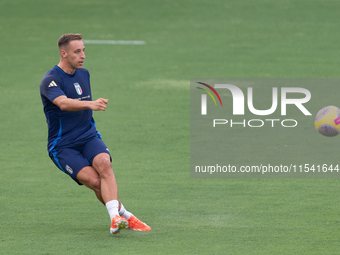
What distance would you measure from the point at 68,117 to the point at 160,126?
5311mm

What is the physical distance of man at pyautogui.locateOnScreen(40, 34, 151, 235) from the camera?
6.73 m

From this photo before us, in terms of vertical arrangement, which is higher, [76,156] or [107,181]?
[76,156]

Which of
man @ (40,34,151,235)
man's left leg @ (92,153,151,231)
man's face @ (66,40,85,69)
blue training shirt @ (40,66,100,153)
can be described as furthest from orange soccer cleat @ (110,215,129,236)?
man's face @ (66,40,85,69)

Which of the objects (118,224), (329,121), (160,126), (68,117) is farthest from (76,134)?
(160,126)

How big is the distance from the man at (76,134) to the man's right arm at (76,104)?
0.04 metres

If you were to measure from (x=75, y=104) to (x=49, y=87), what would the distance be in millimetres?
438

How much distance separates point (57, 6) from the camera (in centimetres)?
2275

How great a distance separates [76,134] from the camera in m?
6.96

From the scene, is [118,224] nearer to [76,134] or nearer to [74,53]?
[76,134]

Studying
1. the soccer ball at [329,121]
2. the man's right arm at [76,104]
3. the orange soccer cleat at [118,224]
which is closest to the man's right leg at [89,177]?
the orange soccer cleat at [118,224]

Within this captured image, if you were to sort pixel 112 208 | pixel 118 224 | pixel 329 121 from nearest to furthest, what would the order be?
1. pixel 118 224
2. pixel 112 208
3. pixel 329 121

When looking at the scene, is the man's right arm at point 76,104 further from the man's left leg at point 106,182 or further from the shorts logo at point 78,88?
the man's left leg at point 106,182

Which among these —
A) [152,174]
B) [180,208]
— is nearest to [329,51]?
[152,174]

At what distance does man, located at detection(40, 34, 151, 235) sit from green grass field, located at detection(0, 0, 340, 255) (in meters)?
0.48
